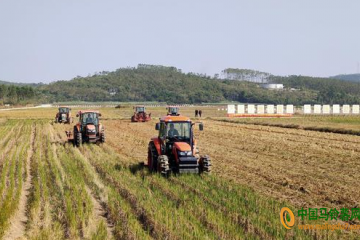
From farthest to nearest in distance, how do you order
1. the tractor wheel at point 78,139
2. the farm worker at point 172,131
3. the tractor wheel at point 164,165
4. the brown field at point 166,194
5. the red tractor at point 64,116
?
the red tractor at point 64,116 < the tractor wheel at point 78,139 < the farm worker at point 172,131 < the tractor wheel at point 164,165 < the brown field at point 166,194

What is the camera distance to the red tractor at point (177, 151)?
542 inches

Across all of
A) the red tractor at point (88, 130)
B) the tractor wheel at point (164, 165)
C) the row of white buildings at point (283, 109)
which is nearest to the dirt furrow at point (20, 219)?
the tractor wheel at point (164, 165)

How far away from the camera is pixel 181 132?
1465 centimetres

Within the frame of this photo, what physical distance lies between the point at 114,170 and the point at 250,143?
453 inches

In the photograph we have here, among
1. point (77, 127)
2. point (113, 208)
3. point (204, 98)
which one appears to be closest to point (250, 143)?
point (77, 127)

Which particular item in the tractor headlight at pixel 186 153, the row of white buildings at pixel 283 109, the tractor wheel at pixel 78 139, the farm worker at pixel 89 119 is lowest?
the row of white buildings at pixel 283 109

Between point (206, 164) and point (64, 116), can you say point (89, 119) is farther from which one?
point (64, 116)

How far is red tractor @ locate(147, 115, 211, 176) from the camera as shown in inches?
542

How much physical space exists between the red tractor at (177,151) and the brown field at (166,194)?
0.38 metres

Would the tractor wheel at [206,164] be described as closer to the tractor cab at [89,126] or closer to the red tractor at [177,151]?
the red tractor at [177,151]

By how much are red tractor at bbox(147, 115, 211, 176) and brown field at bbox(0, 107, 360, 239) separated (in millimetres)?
377

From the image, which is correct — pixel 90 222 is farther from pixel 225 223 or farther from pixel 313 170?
pixel 313 170

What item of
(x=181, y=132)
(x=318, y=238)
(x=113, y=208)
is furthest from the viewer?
(x=181, y=132)

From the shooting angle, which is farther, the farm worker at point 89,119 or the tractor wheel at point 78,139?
the farm worker at point 89,119
